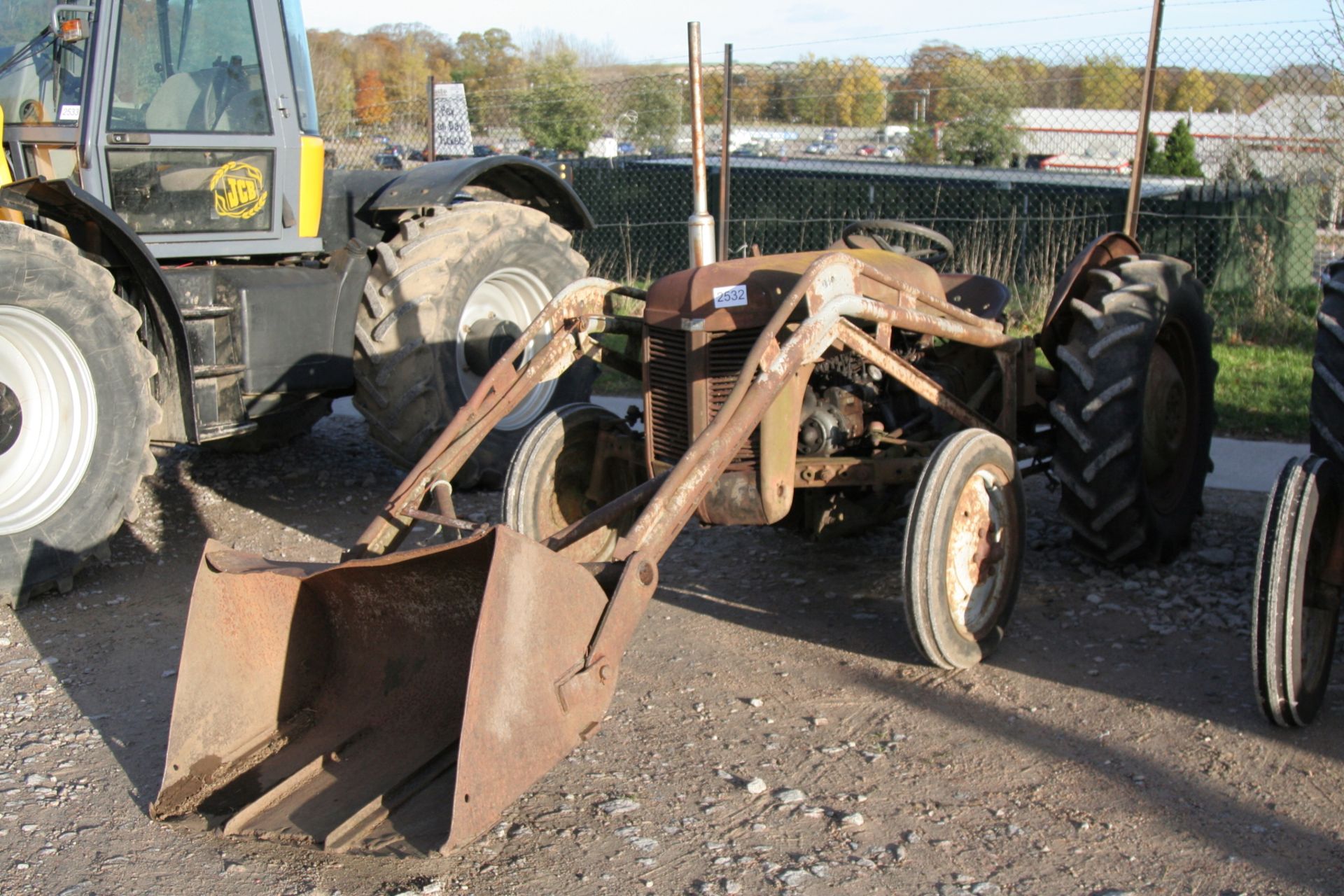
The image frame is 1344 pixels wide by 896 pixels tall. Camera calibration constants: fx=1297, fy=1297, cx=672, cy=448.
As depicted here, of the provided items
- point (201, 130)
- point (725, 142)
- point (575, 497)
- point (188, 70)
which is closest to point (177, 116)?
point (201, 130)

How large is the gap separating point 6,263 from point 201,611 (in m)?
2.07

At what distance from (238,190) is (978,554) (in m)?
3.80

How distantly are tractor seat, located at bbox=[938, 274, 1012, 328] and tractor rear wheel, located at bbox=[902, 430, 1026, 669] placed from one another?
1.08 m

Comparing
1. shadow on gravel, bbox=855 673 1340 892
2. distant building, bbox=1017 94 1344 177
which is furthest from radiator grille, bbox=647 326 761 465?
distant building, bbox=1017 94 1344 177

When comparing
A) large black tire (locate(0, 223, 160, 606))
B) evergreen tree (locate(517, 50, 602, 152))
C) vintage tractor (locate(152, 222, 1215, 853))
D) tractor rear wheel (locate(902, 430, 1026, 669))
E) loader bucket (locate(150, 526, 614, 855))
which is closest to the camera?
loader bucket (locate(150, 526, 614, 855))

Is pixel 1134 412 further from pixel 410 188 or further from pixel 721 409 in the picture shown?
pixel 410 188

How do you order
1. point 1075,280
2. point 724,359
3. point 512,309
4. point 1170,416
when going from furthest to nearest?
point 512,309 < point 1170,416 < point 1075,280 < point 724,359

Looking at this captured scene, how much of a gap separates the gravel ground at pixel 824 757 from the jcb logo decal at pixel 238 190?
1.67 metres

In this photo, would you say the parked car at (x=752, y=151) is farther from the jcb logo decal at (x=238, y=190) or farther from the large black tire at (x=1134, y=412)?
the large black tire at (x=1134, y=412)

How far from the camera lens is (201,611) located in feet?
11.7

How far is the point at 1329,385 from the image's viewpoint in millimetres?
4215

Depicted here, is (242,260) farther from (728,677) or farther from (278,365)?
(728,677)

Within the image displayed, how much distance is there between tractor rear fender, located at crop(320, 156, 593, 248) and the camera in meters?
6.46

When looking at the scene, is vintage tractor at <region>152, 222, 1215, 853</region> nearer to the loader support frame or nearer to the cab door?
the loader support frame
